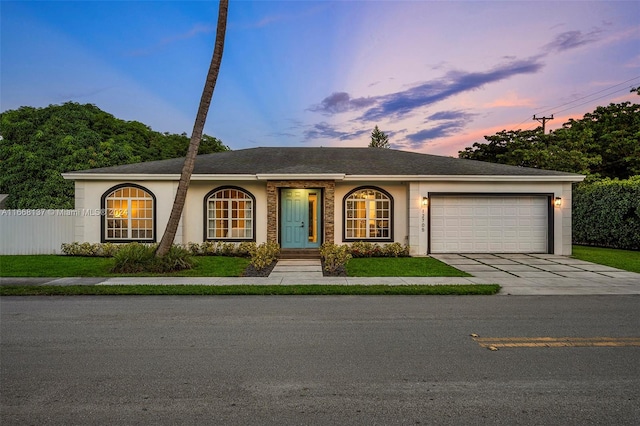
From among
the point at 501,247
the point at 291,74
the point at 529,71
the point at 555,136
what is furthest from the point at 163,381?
the point at 555,136

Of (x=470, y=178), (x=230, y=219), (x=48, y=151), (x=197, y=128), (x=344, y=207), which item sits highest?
(x=48, y=151)

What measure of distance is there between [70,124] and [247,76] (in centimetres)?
1720

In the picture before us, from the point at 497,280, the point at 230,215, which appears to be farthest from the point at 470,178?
the point at 230,215

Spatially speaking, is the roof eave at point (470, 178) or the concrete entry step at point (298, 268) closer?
the concrete entry step at point (298, 268)

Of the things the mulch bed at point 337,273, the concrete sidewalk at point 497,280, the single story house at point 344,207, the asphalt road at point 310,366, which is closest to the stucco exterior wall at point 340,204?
the single story house at point 344,207

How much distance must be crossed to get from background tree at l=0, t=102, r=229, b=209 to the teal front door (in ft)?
57.6

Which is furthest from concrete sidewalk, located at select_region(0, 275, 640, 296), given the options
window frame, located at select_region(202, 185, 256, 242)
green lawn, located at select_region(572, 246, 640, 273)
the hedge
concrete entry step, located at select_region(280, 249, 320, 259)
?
the hedge

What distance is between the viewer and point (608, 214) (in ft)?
54.2

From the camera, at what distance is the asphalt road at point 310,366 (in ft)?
9.74

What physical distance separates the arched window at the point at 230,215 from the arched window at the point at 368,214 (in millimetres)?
3820

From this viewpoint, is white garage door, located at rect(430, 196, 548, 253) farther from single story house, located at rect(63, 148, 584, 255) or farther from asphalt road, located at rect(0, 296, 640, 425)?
asphalt road, located at rect(0, 296, 640, 425)

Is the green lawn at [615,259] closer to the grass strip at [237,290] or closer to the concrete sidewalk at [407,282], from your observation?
the concrete sidewalk at [407,282]

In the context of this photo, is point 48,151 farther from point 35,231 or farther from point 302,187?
point 302,187

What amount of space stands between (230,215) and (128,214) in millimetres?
3825
